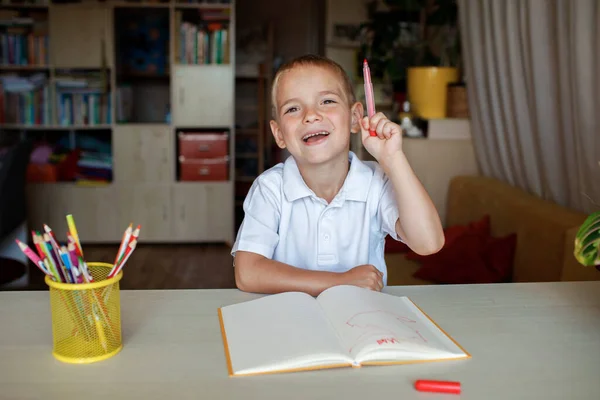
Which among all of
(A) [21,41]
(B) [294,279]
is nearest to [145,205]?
(A) [21,41]

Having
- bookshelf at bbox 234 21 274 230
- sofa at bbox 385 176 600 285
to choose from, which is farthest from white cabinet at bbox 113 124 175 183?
sofa at bbox 385 176 600 285

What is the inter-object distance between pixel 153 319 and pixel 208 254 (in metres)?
3.31

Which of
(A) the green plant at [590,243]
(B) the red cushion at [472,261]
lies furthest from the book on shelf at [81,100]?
(A) the green plant at [590,243]

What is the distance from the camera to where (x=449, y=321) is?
3.39 ft

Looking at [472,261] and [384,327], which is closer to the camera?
[384,327]

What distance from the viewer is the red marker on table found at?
2.59 feet

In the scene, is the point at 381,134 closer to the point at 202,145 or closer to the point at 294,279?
the point at 294,279

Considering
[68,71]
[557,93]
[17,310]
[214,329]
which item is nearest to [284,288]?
[214,329]

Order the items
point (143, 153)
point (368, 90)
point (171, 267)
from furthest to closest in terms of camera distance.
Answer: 1. point (143, 153)
2. point (171, 267)
3. point (368, 90)

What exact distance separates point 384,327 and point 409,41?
10.9 feet

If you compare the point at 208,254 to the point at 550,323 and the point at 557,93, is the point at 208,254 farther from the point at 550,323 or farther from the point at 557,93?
the point at 550,323

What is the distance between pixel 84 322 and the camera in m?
0.87

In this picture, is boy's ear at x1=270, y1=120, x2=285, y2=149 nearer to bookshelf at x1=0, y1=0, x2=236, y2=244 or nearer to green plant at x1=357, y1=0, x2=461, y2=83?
green plant at x1=357, y1=0, x2=461, y2=83

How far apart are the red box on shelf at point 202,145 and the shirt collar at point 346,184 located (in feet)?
10.0
